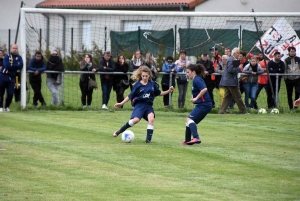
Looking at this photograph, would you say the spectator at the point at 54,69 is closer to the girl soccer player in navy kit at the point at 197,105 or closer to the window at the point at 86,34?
the window at the point at 86,34

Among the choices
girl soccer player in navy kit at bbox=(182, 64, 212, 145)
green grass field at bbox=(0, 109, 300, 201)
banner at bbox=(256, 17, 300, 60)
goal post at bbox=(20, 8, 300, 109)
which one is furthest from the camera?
goal post at bbox=(20, 8, 300, 109)

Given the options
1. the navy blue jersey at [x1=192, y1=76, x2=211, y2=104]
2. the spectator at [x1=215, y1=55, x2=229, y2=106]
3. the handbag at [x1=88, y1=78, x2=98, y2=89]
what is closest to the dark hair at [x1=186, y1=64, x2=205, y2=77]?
the navy blue jersey at [x1=192, y1=76, x2=211, y2=104]

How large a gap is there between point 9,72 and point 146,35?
833 centimetres

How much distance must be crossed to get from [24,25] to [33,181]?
12.4 metres

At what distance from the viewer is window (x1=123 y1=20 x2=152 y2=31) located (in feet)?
82.9

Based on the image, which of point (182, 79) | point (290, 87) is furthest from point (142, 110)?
point (290, 87)

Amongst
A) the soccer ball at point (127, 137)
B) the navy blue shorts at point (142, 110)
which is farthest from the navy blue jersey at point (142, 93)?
the soccer ball at point (127, 137)

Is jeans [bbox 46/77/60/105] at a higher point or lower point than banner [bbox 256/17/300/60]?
lower

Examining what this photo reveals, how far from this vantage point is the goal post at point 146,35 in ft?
79.7

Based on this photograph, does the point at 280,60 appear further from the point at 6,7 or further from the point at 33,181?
the point at 6,7

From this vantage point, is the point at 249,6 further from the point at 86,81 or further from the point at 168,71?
the point at 86,81

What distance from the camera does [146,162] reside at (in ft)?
34.7

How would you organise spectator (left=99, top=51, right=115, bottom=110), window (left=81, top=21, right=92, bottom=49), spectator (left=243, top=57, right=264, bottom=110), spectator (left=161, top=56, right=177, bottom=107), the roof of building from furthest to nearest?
1. the roof of building
2. window (left=81, top=21, right=92, bottom=49)
3. spectator (left=161, top=56, right=177, bottom=107)
4. spectator (left=99, top=51, right=115, bottom=110)
5. spectator (left=243, top=57, right=264, bottom=110)

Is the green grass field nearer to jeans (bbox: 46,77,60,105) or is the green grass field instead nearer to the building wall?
jeans (bbox: 46,77,60,105)
